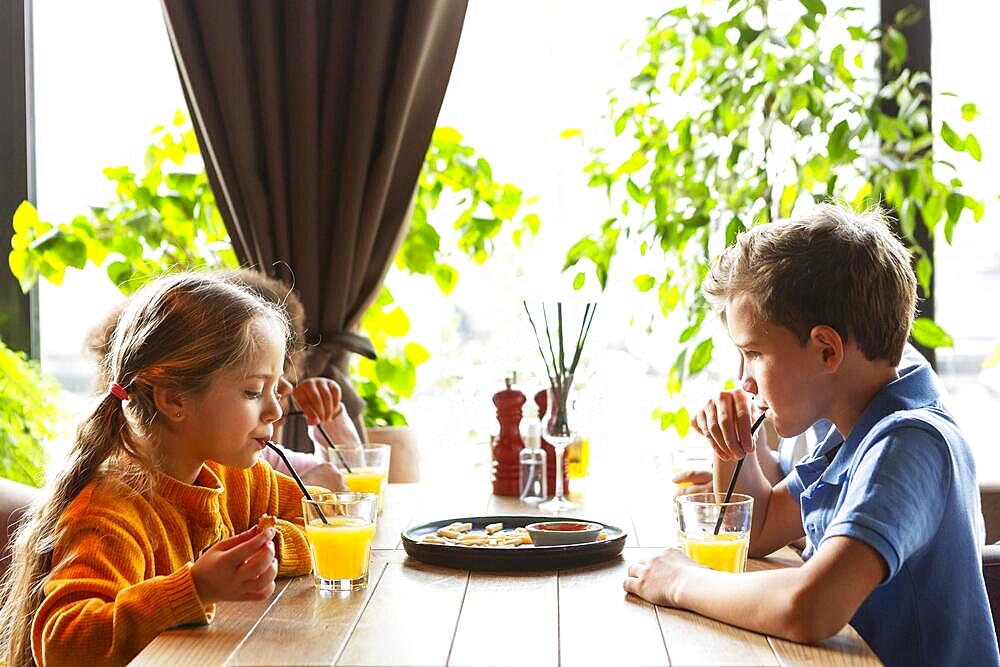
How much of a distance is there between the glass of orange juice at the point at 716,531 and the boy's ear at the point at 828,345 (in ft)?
0.72

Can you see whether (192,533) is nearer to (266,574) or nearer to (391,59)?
(266,574)

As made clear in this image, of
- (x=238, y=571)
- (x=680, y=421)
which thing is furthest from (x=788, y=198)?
(x=238, y=571)

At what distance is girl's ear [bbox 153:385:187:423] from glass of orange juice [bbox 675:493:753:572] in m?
0.74

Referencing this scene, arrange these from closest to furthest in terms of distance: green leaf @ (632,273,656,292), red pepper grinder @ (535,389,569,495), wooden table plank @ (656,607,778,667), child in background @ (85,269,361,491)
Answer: wooden table plank @ (656,607,778,667)
child in background @ (85,269,361,491)
red pepper grinder @ (535,389,569,495)
green leaf @ (632,273,656,292)

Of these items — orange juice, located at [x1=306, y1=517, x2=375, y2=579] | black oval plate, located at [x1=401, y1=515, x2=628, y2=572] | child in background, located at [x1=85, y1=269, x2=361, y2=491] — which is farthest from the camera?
child in background, located at [x1=85, y1=269, x2=361, y2=491]

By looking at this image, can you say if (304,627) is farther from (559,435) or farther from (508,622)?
(559,435)

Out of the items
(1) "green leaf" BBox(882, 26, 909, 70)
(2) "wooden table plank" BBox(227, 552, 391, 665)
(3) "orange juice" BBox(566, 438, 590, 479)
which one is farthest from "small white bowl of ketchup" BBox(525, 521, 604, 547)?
(1) "green leaf" BBox(882, 26, 909, 70)

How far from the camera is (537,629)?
134cm

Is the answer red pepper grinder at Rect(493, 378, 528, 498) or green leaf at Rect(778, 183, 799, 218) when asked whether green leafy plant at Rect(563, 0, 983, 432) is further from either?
red pepper grinder at Rect(493, 378, 528, 498)

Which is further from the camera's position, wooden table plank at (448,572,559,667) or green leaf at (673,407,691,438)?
green leaf at (673,407,691,438)

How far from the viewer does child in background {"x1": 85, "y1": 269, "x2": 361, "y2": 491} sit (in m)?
2.02

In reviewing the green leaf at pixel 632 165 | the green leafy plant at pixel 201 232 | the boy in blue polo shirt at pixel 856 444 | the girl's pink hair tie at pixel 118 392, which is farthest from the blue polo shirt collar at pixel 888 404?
the green leafy plant at pixel 201 232

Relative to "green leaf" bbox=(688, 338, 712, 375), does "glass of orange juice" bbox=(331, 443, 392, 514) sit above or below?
below

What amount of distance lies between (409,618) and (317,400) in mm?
1009
